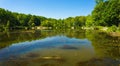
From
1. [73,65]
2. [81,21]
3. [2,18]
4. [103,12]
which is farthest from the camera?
[81,21]

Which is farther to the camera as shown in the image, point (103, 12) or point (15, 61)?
point (103, 12)

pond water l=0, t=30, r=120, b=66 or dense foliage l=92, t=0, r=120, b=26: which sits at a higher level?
dense foliage l=92, t=0, r=120, b=26

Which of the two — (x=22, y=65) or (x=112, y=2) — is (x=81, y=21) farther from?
(x=22, y=65)

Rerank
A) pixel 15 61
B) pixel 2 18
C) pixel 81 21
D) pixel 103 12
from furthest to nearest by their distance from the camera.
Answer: pixel 81 21, pixel 2 18, pixel 103 12, pixel 15 61

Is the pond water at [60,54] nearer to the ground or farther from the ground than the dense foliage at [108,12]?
nearer to the ground

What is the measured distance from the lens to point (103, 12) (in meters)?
73.2

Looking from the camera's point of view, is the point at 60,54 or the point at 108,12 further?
the point at 108,12

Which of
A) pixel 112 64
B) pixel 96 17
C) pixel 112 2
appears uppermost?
pixel 112 2

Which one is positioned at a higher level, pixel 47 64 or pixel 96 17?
pixel 96 17

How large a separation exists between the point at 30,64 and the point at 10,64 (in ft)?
5.81

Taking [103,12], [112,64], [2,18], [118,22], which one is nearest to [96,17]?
[103,12]

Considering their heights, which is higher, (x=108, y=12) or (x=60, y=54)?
(x=108, y=12)

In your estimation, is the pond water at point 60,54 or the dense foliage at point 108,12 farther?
the dense foliage at point 108,12

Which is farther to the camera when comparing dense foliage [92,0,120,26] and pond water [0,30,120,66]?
dense foliage [92,0,120,26]
